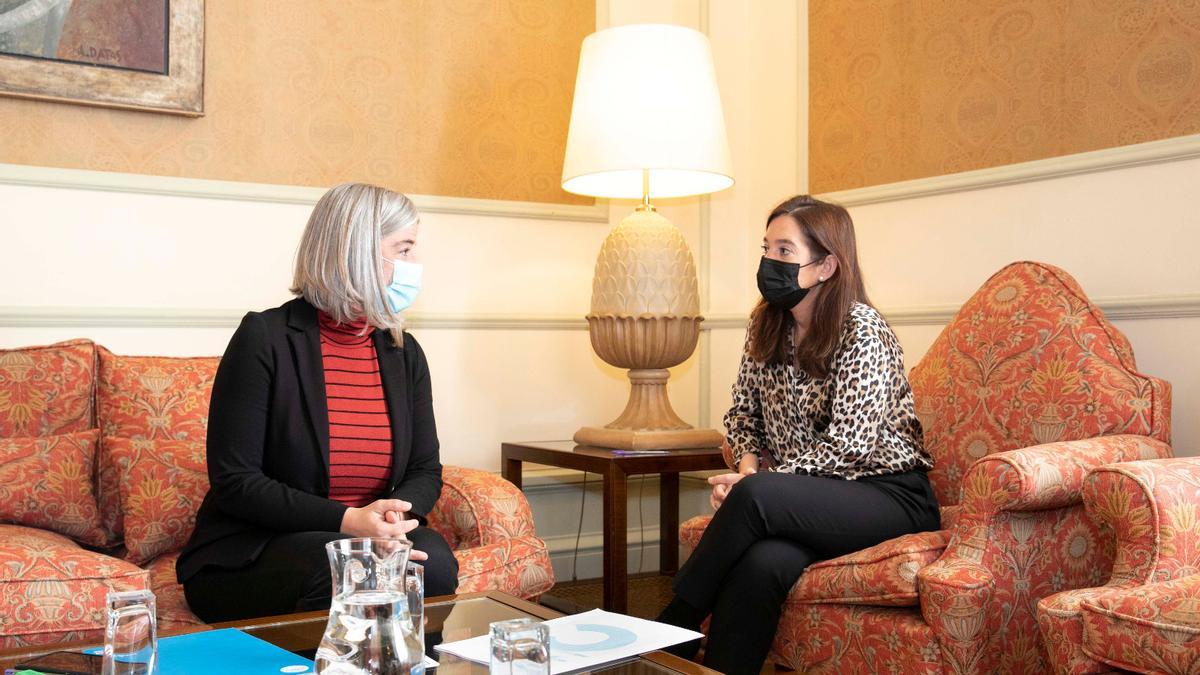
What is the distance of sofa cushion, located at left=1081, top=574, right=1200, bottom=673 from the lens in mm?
1632

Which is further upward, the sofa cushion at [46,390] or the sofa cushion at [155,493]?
the sofa cushion at [46,390]

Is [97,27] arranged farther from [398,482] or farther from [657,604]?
[657,604]

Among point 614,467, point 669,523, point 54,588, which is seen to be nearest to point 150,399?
point 54,588

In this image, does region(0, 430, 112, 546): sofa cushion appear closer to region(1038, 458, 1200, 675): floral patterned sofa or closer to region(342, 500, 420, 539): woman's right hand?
region(342, 500, 420, 539): woman's right hand

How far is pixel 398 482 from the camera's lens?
2.37 metres

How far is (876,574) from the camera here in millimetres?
2131

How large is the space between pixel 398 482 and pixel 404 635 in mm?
1255

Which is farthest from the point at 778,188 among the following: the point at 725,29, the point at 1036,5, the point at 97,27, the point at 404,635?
the point at 404,635

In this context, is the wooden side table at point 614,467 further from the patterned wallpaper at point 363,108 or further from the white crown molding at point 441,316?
the patterned wallpaper at point 363,108

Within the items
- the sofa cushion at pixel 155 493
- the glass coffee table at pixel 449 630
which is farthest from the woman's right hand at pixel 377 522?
the sofa cushion at pixel 155 493


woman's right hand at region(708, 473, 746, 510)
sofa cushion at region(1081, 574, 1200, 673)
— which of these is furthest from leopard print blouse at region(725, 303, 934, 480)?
sofa cushion at region(1081, 574, 1200, 673)

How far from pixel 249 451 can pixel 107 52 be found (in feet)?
4.51

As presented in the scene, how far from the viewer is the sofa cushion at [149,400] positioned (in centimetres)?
258

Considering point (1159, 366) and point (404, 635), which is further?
point (1159, 366)
